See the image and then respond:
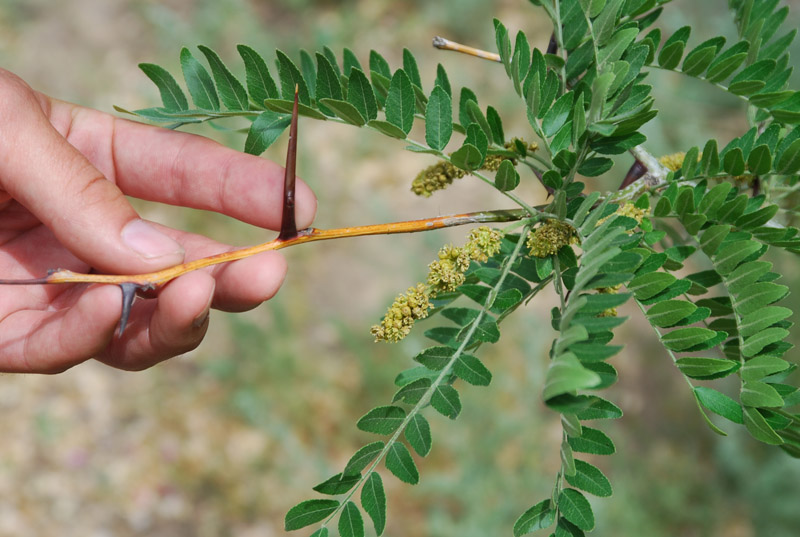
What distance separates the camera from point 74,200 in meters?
1.18

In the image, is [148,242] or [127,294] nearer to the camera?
[127,294]

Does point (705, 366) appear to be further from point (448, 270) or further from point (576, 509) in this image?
point (448, 270)

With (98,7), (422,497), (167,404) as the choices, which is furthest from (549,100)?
(98,7)

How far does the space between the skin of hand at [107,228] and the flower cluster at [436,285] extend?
37 cm

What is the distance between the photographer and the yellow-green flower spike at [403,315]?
98 cm

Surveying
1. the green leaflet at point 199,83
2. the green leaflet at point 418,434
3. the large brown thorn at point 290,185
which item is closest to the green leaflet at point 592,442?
the green leaflet at point 418,434

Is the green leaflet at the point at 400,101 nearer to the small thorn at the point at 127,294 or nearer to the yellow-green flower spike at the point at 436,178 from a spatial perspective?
the yellow-green flower spike at the point at 436,178

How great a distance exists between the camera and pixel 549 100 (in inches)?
39.9

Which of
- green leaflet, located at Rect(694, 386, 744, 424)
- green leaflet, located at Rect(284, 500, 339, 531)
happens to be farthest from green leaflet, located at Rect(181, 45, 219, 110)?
green leaflet, located at Rect(694, 386, 744, 424)

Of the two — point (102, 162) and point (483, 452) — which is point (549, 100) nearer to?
point (102, 162)

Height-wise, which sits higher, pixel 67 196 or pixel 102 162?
pixel 102 162

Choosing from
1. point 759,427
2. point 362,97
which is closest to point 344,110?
point 362,97

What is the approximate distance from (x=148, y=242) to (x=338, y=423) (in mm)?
2687

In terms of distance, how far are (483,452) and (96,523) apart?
2200 millimetres
